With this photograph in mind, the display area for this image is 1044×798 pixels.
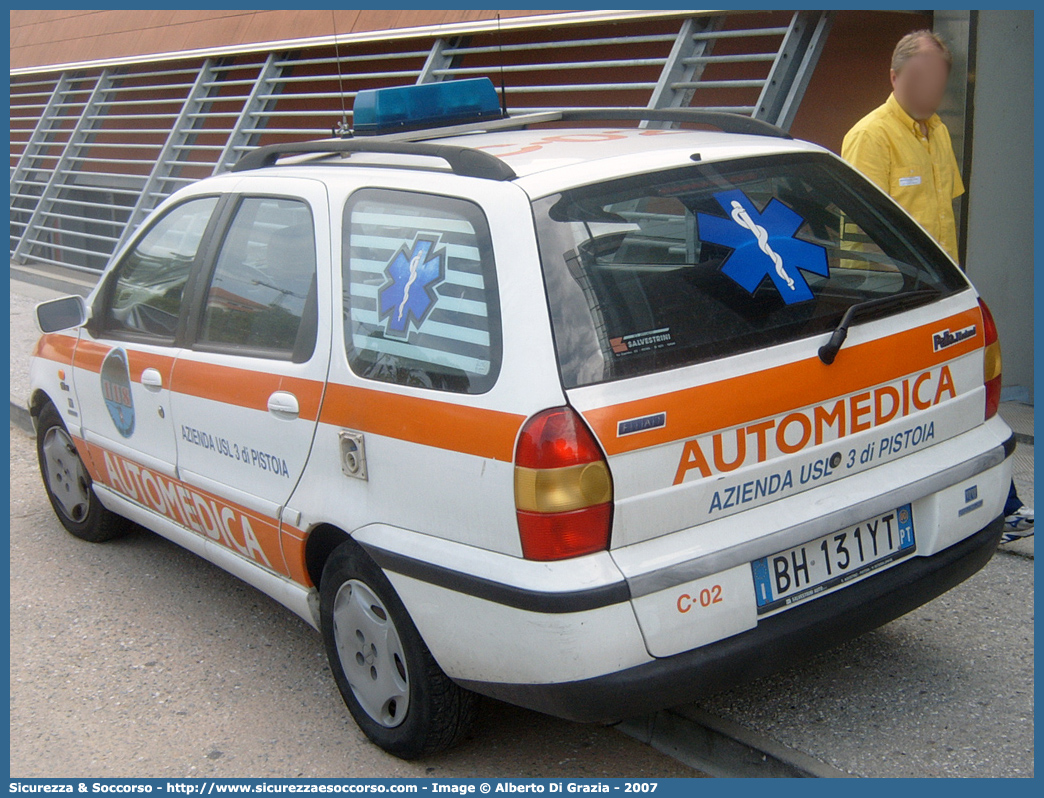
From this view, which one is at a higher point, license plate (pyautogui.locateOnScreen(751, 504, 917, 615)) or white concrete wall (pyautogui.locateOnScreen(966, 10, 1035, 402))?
white concrete wall (pyautogui.locateOnScreen(966, 10, 1035, 402))

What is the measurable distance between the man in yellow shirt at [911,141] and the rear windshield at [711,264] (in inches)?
40.9

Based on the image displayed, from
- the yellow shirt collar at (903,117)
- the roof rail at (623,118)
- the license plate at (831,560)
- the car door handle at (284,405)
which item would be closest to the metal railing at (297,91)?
the roof rail at (623,118)

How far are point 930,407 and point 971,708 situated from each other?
0.91m

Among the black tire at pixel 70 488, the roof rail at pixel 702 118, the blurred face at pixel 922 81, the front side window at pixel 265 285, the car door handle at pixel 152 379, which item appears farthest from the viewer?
the black tire at pixel 70 488

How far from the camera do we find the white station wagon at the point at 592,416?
2.58m

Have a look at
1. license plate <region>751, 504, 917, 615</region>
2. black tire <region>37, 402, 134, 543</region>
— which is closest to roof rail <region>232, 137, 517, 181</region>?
license plate <region>751, 504, 917, 615</region>

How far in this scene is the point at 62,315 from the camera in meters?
4.59

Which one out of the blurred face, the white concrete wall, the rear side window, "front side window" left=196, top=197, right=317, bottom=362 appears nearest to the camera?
the rear side window

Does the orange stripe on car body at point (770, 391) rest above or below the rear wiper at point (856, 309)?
below

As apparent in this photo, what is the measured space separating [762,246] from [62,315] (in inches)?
122

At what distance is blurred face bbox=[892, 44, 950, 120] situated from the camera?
418 centimetres

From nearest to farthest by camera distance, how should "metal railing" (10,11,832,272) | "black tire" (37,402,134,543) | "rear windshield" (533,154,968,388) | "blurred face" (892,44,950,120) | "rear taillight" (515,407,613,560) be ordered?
"rear taillight" (515,407,613,560)
"rear windshield" (533,154,968,388)
"blurred face" (892,44,950,120)
"black tire" (37,402,134,543)
"metal railing" (10,11,832,272)

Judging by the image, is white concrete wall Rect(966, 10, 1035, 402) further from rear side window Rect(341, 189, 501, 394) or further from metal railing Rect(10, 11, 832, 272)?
rear side window Rect(341, 189, 501, 394)

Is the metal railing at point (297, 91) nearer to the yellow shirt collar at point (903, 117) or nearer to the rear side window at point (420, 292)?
the yellow shirt collar at point (903, 117)
